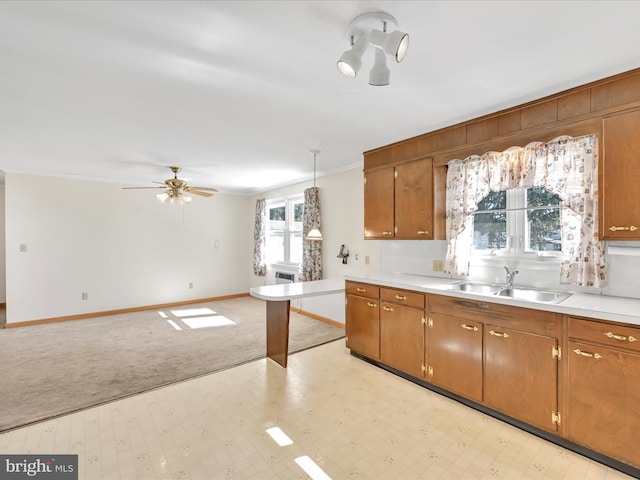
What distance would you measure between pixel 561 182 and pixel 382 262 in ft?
6.99

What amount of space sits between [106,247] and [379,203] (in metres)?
4.97

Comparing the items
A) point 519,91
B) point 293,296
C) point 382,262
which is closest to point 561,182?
point 519,91

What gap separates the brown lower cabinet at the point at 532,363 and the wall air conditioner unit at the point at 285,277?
3.11m

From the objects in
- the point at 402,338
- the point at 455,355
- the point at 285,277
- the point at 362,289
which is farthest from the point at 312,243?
the point at 455,355

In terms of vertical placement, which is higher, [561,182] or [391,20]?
[391,20]

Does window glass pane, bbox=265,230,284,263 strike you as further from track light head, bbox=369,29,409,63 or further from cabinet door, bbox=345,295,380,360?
track light head, bbox=369,29,409,63

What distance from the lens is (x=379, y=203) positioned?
3.67 m

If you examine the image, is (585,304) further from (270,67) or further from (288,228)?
(288,228)

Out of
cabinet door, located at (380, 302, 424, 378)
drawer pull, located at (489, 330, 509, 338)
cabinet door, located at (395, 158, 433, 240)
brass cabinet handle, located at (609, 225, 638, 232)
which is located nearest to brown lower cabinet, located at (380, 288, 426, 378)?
cabinet door, located at (380, 302, 424, 378)

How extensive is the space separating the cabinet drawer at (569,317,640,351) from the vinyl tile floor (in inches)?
30.9

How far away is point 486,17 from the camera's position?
4.98 feet

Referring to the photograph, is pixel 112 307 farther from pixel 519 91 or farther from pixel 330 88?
pixel 519 91

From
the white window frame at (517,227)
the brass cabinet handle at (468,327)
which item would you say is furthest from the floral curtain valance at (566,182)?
the brass cabinet handle at (468,327)

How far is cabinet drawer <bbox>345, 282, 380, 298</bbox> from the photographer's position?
129 inches
